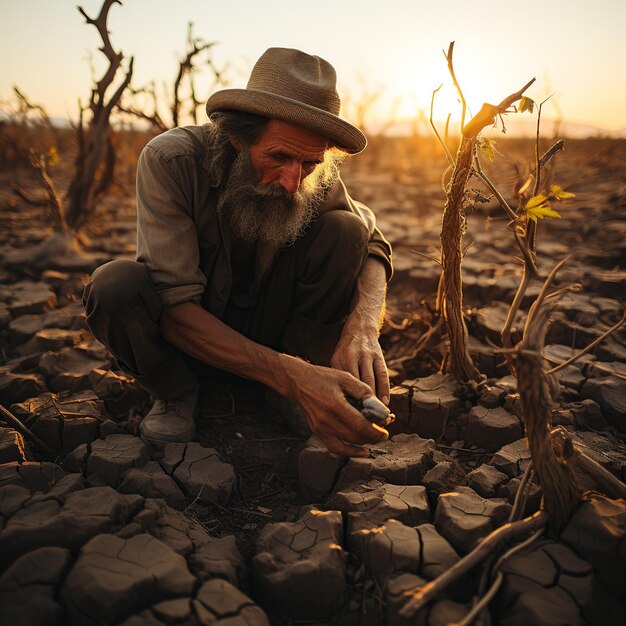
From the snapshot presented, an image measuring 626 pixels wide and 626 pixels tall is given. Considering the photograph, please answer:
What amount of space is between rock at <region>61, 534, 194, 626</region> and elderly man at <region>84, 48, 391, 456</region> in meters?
0.62

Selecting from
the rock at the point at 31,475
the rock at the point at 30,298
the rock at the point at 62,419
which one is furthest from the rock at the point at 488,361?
the rock at the point at 30,298

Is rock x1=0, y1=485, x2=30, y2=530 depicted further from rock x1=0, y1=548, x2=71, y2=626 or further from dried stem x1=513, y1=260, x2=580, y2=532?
dried stem x1=513, y1=260, x2=580, y2=532

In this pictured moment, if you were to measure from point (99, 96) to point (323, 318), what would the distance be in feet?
10.2

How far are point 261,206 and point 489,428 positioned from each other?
131 centimetres

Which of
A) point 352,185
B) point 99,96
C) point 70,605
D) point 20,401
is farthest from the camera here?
point 352,185

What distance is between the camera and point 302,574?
1.30 meters

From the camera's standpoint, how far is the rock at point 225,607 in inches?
45.8

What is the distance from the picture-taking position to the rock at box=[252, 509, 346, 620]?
1.30 m

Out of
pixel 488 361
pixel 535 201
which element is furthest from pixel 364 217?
pixel 535 201

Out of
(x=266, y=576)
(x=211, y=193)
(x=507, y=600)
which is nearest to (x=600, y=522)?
(x=507, y=600)

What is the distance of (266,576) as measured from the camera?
1.32m

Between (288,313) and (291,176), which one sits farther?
(288,313)

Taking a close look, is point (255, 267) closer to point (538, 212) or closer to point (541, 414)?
point (538, 212)

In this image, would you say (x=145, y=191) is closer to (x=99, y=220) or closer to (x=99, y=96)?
(x=99, y=96)
